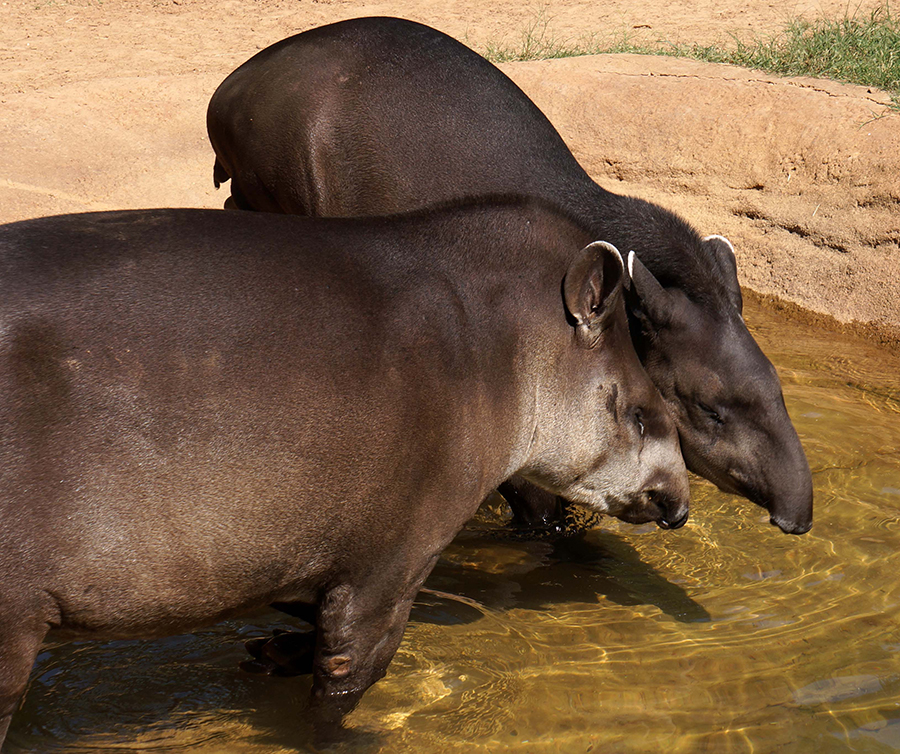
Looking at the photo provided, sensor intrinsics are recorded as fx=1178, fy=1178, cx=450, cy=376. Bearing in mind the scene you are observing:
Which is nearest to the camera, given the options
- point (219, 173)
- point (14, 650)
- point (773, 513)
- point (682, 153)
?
point (14, 650)

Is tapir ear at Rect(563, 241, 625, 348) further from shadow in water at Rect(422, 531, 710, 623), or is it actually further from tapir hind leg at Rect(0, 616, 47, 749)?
tapir hind leg at Rect(0, 616, 47, 749)

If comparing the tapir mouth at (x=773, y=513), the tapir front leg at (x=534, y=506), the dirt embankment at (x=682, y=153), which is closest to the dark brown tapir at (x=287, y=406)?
the tapir mouth at (x=773, y=513)

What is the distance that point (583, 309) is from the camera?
380 centimetres

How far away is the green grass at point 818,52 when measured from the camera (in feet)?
27.2

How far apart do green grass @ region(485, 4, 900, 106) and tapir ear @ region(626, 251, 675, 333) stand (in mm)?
4208

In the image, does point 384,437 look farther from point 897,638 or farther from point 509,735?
point 897,638

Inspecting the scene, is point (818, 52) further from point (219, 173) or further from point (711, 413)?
point (711, 413)

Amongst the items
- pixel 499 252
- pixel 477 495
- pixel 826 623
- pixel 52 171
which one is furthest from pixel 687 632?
pixel 52 171

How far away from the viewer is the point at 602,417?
12.9 ft

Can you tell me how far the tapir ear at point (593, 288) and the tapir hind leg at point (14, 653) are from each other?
6.12 ft

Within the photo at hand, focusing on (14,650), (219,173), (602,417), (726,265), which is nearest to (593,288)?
(602,417)

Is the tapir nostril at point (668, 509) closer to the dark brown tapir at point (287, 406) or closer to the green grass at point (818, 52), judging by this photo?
the dark brown tapir at point (287, 406)

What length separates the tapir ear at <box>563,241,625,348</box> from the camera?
3.74 m

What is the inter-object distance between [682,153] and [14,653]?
653 cm
